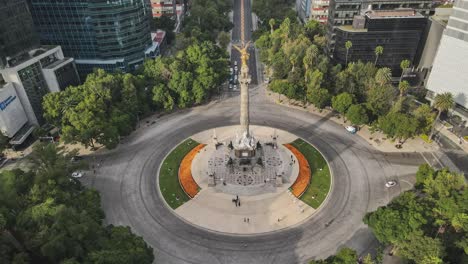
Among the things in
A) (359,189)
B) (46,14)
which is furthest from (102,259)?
(46,14)

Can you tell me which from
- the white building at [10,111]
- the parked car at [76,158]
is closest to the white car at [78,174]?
the parked car at [76,158]

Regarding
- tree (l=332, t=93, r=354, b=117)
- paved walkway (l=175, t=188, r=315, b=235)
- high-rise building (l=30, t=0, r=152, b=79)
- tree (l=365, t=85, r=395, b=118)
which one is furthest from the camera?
high-rise building (l=30, t=0, r=152, b=79)

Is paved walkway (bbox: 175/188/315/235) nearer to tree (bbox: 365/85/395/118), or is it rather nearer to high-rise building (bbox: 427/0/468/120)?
tree (bbox: 365/85/395/118)

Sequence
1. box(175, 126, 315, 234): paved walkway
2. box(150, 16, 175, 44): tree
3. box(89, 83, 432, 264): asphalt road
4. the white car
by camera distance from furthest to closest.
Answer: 1. box(150, 16, 175, 44): tree
2. the white car
3. box(175, 126, 315, 234): paved walkway
4. box(89, 83, 432, 264): asphalt road

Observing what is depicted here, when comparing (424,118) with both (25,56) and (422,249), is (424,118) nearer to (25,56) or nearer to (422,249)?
(422,249)

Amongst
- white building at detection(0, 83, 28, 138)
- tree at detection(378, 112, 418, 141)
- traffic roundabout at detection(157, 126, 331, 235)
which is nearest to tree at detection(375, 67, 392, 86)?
tree at detection(378, 112, 418, 141)

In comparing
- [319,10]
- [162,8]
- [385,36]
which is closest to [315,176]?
[385,36]

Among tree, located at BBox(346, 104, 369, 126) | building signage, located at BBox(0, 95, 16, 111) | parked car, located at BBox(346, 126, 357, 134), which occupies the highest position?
building signage, located at BBox(0, 95, 16, 111)
